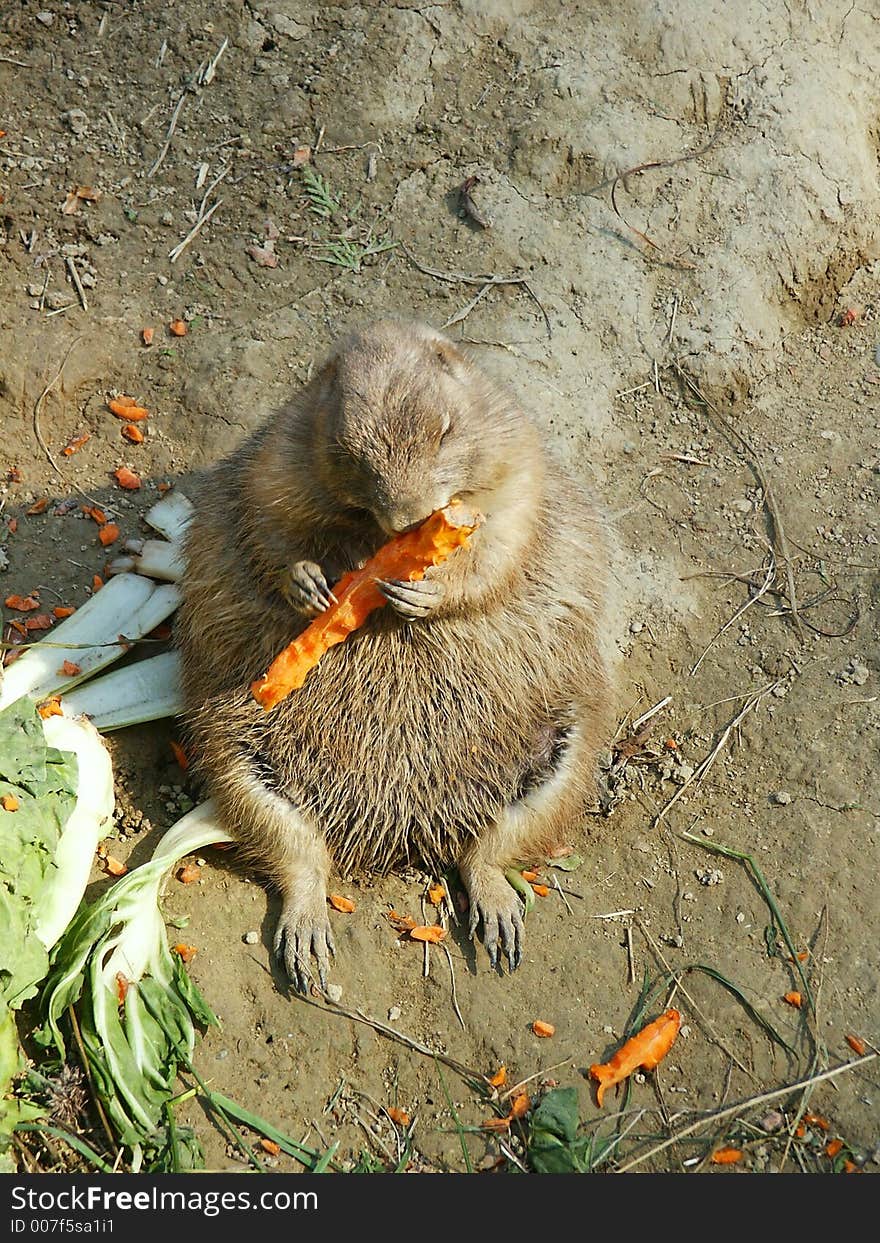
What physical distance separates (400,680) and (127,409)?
97.2 inches

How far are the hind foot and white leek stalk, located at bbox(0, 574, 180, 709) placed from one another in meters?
1.89

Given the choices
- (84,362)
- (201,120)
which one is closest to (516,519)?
(84,362)

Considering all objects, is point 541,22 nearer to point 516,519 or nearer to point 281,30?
point 281,30

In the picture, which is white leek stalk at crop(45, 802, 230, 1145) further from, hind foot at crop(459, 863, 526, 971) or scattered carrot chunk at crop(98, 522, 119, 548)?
scattered carrot chunk at crop(98, 522, 119, 548)

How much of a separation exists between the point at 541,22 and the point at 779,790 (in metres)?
4.62

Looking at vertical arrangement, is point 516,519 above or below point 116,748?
above

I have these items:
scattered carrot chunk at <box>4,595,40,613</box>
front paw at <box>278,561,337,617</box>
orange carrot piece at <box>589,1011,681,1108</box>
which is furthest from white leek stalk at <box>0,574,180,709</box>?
orange carrot piece at <box>589,1011,681,1108</box>

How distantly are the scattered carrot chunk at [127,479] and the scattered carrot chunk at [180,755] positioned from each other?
4.64 ft

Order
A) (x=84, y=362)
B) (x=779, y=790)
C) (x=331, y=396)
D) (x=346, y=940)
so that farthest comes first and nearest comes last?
(x=84, y=362) → (x=779, y=790) → (x=346, y=940) → (x=331, y=396)

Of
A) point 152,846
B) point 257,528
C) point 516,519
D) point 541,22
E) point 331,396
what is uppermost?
point 541,22

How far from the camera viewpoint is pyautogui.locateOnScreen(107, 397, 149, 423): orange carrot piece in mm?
6359

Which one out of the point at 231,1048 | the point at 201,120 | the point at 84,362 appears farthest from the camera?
the point at 201,120

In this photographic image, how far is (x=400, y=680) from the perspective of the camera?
4.88 metres

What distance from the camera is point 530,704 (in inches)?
200
